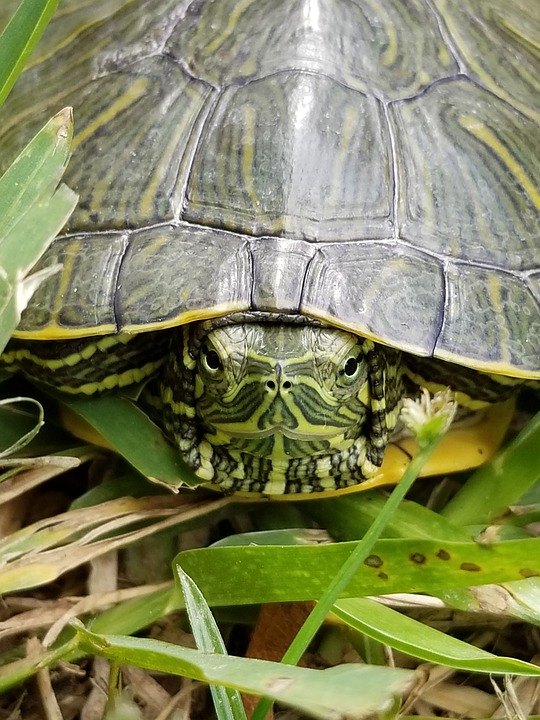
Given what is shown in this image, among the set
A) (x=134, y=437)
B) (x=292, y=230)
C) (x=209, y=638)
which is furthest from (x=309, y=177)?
(x=209, y=638)

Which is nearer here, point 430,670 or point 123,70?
point 430,670

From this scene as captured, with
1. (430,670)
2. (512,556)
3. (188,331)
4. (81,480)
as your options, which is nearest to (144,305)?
(188,331)

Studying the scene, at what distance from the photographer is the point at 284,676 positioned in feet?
2.32

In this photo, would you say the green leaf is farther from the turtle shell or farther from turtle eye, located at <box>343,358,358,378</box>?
turtle eye, located at <box>343,358,358,378</box>

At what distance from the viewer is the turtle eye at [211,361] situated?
3.77 feet

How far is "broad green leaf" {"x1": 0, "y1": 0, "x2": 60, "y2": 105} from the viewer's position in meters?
1.00

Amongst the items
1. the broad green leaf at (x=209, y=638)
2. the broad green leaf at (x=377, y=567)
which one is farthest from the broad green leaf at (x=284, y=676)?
the broad green leaf at (x=377, y=567)

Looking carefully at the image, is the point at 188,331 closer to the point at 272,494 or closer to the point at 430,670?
the point at 272,494

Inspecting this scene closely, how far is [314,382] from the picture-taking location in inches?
44.0

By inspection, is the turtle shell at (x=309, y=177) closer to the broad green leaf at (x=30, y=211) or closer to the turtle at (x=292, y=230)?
the turtle at (x=292, y=230)

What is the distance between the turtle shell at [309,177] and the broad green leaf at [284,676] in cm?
47

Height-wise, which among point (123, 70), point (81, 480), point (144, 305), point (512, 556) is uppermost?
point (123, 70)

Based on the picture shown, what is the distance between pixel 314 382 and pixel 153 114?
1.87 ft

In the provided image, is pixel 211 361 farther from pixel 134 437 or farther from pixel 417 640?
pixel 417 640
